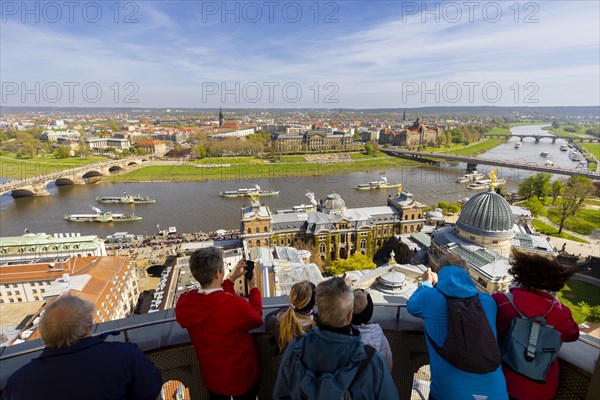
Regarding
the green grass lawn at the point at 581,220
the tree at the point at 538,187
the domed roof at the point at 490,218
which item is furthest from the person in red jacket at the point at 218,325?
the tree at the point at 538,187

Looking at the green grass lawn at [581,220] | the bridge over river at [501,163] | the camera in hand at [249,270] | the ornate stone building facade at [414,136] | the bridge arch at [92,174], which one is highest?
the ornate stone building facade at [414,136]

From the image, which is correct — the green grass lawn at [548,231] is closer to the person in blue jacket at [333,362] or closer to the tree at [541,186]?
the tree at [541,186]

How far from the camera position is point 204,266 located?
1.55 meters

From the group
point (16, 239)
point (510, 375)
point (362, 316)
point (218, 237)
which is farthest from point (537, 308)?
point (16, 239)

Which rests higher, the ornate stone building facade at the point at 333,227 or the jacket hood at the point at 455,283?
the jacket hood at the point at 455,283

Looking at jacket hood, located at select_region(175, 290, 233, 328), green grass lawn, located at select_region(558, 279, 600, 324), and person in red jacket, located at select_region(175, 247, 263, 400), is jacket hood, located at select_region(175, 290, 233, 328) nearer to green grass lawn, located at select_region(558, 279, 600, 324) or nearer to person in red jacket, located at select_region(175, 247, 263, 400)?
person in red jacket, located at select_region(175, 247, 263, 400)

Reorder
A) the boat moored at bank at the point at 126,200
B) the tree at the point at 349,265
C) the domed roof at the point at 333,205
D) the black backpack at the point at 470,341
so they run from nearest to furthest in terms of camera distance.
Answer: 1. the black backpack at the point at 470,341
2. the tree at the point at 349,265
3. the domed roof at the point at 333,205
4. the boat moored at bank at the point at 126,200

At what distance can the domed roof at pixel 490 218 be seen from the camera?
11.7m

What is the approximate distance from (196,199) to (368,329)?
25671mm

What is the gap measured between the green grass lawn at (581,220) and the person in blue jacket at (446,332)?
21.8 metres

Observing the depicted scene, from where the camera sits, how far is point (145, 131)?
68.9 metres

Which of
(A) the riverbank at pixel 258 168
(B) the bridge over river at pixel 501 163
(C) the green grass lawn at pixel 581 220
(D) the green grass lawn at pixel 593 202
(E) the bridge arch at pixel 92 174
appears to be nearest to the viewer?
(C) the green grass lawn at pixel 581 220

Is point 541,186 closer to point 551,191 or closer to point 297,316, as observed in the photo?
point 551,191

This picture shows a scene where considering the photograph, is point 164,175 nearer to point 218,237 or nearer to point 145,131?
A: point 218,237
